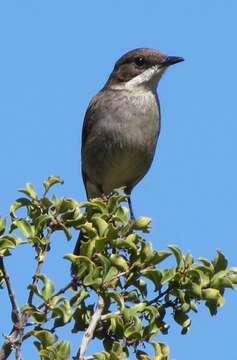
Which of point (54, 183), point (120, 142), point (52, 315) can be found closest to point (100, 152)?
point (120, 142)

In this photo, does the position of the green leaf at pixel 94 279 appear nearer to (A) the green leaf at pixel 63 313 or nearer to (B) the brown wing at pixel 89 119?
(A) the green leaf at pixel 63 313

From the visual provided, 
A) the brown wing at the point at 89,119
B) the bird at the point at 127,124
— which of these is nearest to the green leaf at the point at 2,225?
the bird at the point at 127,124

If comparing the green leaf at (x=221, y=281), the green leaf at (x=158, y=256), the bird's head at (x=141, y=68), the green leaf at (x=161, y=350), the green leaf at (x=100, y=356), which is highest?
the bird's head at (x=141, y=68)

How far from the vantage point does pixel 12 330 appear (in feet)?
13.4

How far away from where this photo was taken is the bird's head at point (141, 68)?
A: 9273 mm

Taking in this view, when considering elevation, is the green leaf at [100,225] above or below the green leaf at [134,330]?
above

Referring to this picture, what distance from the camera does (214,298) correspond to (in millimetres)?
4488

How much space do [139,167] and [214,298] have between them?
5090 millimetres

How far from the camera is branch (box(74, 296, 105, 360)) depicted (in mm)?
4016

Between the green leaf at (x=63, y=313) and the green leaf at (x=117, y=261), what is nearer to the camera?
the green leaf at (x=63, y=313)

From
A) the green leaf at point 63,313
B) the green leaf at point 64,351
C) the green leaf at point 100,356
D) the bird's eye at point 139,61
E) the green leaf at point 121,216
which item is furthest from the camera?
the bird's eye at point 139,61

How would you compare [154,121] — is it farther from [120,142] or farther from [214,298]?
[214,298]

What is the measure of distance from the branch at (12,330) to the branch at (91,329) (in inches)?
12.0

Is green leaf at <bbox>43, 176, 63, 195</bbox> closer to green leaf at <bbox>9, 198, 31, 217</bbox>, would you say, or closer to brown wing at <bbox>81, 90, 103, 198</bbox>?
green leaf at <bbox>9, 198, 31, 217</bbox>
